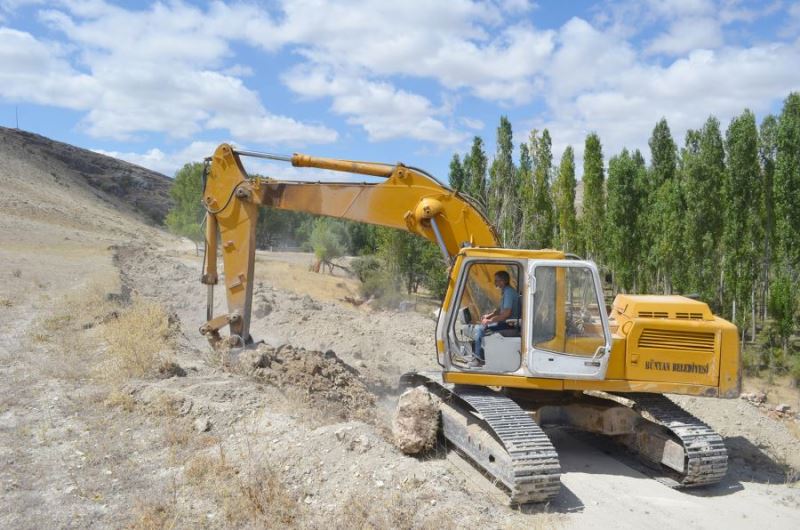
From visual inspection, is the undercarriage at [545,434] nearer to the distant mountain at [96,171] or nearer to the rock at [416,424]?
the rock at [416,424]

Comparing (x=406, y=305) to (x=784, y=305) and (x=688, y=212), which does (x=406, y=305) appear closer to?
(x=688, y=212)

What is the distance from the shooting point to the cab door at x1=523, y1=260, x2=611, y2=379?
23.7 ft

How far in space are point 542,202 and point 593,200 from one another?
15.5 ft

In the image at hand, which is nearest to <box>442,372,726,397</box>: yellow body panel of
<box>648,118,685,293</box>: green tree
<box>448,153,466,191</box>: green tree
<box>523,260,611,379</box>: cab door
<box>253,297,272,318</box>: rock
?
<box>523,260,611,379</box>: cab door

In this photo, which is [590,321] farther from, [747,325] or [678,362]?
[747,325]

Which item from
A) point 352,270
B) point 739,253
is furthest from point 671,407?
point 352,270

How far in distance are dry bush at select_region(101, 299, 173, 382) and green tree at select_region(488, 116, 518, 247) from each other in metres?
16.2

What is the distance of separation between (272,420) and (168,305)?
1444 centimetres

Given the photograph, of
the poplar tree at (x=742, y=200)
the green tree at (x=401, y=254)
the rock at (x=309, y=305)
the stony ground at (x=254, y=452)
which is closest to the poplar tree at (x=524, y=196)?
the green tree at (x=401, y=254)

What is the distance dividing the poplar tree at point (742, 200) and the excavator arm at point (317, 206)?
19.4 m

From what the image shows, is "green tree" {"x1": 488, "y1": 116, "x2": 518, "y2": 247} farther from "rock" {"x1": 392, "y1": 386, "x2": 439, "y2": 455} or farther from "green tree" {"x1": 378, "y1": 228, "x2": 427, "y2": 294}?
"rock" {"x1": 392, "y1": 386, "x2": 439, "y2": 455}

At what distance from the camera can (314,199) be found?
10.0 metres

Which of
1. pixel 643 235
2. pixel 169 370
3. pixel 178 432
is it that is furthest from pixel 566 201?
pixel 178 432

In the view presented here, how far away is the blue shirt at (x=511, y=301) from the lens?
297 inches
